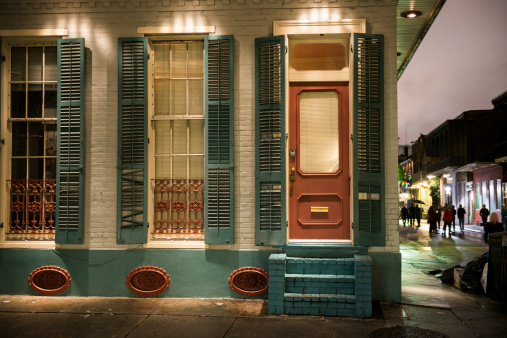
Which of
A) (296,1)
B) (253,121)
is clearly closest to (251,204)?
(253,121)

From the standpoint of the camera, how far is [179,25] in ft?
22.1

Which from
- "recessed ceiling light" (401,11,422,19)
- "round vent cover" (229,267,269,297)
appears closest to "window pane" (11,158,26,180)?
"round vent cover" (229,267,269,297)

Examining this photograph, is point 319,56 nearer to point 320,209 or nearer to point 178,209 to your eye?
point 320,209

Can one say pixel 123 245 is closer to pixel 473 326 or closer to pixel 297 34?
pixel 297 34

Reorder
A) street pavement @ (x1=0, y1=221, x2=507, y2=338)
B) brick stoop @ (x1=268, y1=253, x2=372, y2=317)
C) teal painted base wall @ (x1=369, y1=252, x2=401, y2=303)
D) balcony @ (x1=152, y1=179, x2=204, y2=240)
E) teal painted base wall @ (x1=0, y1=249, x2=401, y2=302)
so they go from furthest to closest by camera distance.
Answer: balcony @ (x1=152, y1=179, x2=204, y2=240) < teal painted base wall @ (x1=0, y1=249, x2=401, y2=302) < teal painted base wall @ (x1=369, y1=252, x2=401, y2=303) < brick stoop @ (x1=268, y1=253, x2=372, y2=317) < street pavement @ (x1=0, y1=221, x2=507, y2=338)

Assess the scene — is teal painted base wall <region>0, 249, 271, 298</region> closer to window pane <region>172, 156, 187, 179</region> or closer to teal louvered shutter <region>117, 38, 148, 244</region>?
teal louvered shutter <region>117, 38, 148, 244</region>

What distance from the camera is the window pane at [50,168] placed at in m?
7.05

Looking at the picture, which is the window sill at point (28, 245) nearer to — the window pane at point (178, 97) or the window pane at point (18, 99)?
the window pane at point (18, 99)

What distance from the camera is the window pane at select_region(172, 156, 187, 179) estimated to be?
271 inches

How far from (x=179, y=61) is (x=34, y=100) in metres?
2.38

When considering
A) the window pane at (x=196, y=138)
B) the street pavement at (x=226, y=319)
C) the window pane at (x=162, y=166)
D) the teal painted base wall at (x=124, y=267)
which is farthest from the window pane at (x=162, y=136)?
the street pavement at (x=226, y=319)

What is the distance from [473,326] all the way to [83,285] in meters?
5.29

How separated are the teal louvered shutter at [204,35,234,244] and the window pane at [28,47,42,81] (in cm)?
272

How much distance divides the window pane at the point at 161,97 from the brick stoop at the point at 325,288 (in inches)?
110
